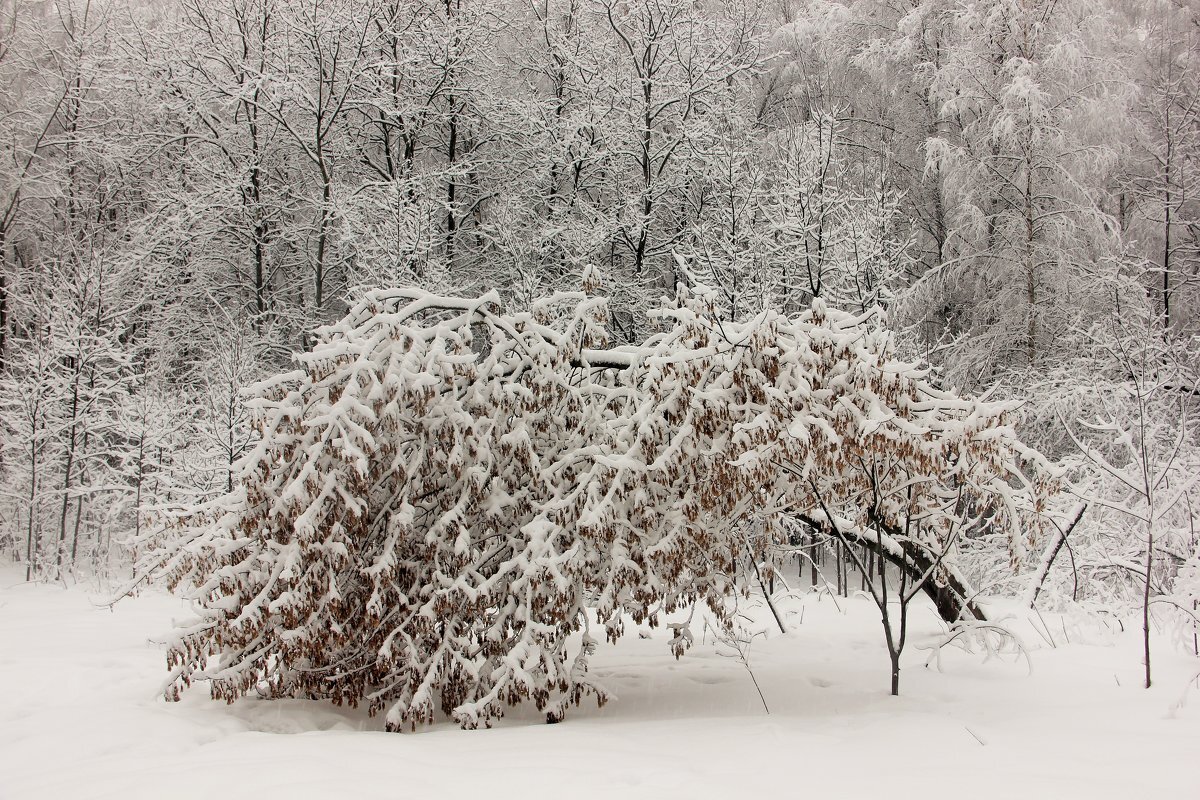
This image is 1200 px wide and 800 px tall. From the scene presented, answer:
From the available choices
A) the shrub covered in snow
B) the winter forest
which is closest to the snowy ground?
the winter forest

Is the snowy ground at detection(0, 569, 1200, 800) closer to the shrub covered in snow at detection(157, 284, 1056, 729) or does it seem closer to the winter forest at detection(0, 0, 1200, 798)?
the winter forest at detection(0, 0, 1200, 798)

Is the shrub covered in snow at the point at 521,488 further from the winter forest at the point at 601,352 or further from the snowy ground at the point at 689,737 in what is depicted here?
the snowy ground at the point at 689,737

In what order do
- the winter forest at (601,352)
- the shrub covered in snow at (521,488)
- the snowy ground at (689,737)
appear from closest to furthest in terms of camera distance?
the snowy ground at (689,737) < the shrub covered in snow at (521,488) < the winter forest at (601,352)

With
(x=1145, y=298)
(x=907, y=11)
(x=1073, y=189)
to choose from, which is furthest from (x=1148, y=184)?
(x=907, y=11)

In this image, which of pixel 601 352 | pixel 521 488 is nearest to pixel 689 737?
pixel 521 488

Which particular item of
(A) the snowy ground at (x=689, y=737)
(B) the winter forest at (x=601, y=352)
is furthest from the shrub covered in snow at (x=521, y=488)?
(A) the snowy ground at (x=689, y=737)

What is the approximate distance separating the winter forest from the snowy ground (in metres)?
0.12

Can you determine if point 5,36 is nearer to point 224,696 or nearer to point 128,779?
point 224,696

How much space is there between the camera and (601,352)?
6148 millimetres

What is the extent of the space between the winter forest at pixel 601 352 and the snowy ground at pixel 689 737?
0.12 meters

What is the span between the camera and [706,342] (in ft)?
17.3

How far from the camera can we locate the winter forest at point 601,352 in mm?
5242

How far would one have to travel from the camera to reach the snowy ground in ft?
11.4

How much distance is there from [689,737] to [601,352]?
289cm
